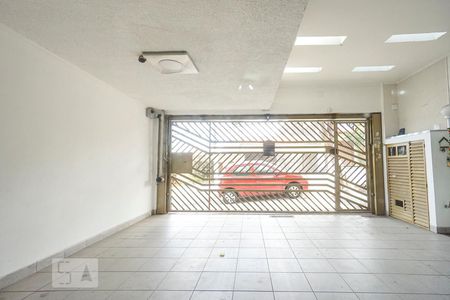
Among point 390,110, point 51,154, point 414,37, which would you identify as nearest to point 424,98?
point 390,110

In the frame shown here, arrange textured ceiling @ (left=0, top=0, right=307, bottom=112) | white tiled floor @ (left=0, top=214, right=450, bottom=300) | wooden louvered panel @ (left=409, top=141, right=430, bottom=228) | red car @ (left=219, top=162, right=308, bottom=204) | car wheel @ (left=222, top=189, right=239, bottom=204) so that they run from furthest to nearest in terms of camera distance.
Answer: car wheel @ (left=222, top=189, right=239, bottom=204)
red car @ (left=219, top=162, right=308, bottom=204)
wooden louvered panel @ (left=409, top=141, right=430, bottom=228)
white tiled floor @ (left=0, top=214, right=450, bottom=300)
textured ceiling @ (left=0, top=0, right=307, bottom=112)

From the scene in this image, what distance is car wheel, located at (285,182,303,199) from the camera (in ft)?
17.5

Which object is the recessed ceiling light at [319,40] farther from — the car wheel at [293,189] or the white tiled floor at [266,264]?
the car wheel at [293,189]

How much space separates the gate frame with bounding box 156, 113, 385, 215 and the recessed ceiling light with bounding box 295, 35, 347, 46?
2.10 m

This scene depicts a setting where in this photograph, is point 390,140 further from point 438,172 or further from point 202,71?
point 202,71

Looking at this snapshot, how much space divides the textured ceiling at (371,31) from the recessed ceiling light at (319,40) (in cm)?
8

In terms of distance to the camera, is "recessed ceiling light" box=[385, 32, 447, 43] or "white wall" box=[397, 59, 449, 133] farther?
"white wall" box=[397, 59, 449, 133]

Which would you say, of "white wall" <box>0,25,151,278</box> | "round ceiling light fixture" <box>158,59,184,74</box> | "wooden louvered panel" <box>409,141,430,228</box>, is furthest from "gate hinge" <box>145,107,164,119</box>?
"wooden louvered panel" <box>409,141,430,228</box>

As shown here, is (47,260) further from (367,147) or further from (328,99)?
(367,147)

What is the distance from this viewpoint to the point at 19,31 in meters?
2.25

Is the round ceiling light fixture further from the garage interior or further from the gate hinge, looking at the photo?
the gate hinge

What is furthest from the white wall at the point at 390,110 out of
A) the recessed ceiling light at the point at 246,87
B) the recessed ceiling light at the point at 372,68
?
the recessed ceiling light at the point at 246,87

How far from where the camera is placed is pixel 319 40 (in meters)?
3.35

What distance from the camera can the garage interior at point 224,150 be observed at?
84.5 inches
